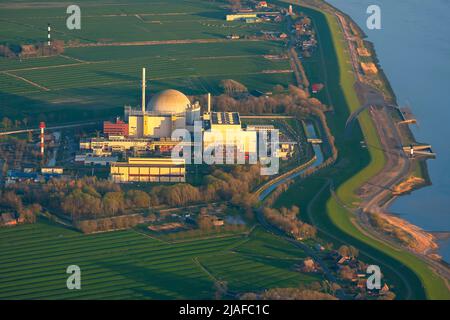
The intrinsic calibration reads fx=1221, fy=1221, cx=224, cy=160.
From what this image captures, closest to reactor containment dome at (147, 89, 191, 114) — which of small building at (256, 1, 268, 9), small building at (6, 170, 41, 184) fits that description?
small building at (6, 170, 41, 184)

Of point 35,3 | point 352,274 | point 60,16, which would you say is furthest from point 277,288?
point 35,3

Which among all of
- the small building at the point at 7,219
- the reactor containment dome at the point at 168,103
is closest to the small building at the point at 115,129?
the reactor containment dome at the point at 168,103

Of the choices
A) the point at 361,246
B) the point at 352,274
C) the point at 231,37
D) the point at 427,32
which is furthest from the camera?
the point at 427,32

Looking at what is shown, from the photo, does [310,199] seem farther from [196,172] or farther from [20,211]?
[20,211]

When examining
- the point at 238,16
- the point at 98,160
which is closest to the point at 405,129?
the point at 98,160

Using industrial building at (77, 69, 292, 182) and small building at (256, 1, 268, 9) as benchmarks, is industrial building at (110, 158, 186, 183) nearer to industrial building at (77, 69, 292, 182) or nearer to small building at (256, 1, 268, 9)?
industrial building at (77, 69, 292, 182)

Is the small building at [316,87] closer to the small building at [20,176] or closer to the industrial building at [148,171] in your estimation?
the industrial building at [148,171]
